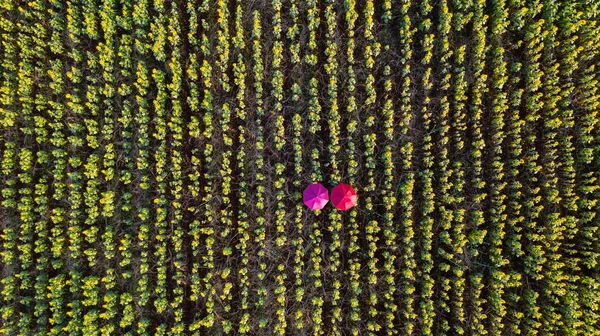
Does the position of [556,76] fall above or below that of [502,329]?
above

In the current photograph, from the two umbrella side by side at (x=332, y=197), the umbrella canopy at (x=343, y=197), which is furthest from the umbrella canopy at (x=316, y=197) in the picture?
the umbrella canopy at (x=343, y=197)

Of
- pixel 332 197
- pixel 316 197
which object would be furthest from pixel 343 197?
pixel 316 197

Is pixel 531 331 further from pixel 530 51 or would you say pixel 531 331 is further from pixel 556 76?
pixel 530 51

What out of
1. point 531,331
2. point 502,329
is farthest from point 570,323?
point 502,329

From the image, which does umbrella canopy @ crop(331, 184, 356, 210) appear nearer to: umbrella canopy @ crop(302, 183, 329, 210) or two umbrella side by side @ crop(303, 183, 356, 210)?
two umbrella side by side @ crop(303, 183, 356, 210)

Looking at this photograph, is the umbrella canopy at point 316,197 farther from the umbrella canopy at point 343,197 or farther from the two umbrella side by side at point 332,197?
the umbrella canopy at point 343,197
